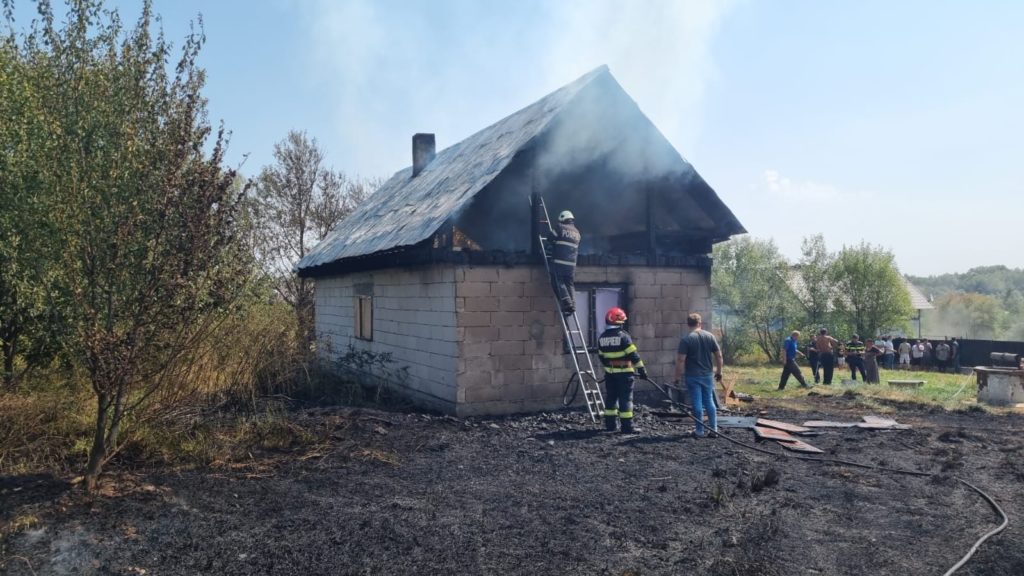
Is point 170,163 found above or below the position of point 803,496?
above

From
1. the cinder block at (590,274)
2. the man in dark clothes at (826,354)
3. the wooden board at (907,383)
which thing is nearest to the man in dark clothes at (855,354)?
the wooden board at (907,383)

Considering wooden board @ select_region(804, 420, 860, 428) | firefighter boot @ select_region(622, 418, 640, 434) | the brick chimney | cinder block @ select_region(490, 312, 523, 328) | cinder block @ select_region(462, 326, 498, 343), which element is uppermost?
the brick chimney

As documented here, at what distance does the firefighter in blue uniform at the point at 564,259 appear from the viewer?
934cm

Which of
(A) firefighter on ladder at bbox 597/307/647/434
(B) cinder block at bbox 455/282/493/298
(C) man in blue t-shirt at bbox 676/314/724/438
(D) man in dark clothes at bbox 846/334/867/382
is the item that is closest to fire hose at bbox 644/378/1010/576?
(C) man in blue t-shirt at bbox 676/314/724/438

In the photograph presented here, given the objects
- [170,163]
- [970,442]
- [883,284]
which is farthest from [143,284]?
[883,284]

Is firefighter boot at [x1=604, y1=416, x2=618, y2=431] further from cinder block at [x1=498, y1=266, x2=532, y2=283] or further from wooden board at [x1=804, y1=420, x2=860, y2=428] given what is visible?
wooden board at [x1=804, y1=420, x2=860, y2=428]

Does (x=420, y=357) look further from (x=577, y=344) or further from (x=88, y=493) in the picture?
(x=88, y=493)

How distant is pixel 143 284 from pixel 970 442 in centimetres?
990

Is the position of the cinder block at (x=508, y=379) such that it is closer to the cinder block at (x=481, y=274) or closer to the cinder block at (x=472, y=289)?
the cinder block at (x=472, y=289)

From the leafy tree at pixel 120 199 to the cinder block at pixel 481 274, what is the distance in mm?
3962

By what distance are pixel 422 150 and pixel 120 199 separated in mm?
12646

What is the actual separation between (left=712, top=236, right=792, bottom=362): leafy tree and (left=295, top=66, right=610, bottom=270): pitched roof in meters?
19.2

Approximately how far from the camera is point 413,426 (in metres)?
8.56

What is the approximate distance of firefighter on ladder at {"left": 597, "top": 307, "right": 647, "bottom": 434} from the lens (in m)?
8.41
